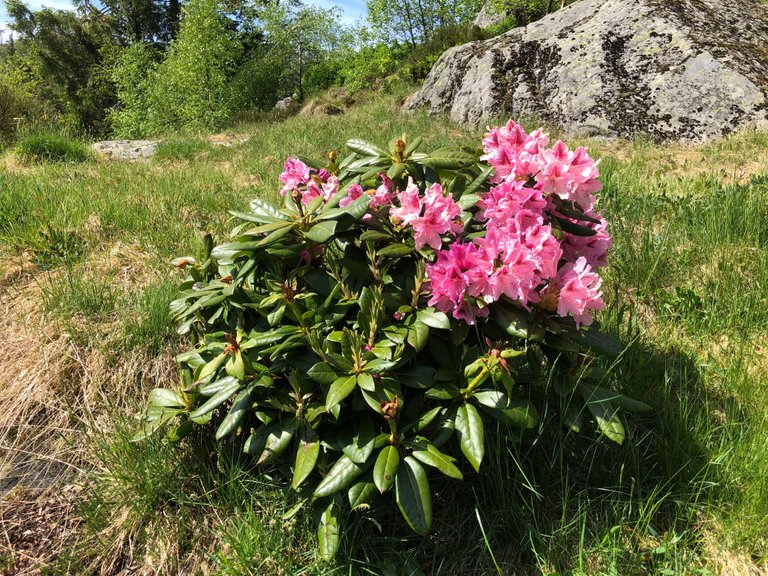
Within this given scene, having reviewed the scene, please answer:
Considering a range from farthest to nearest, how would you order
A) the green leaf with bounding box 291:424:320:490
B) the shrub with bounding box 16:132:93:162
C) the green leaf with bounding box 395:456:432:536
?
the shrub with bounding box 16:132:93:162, the green leaf with bounding box 291:424:320:490, the green leaf with bounding box 395:456:432:536

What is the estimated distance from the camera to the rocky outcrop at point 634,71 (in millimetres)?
6172

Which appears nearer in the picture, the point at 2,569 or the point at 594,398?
the point at 594,398

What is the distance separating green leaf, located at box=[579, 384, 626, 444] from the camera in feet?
5.11

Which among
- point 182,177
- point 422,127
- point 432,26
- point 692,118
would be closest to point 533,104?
point 422,127

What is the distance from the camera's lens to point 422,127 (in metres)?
8.30

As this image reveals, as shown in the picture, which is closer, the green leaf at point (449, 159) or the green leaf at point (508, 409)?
the green leaf at point (508, 409)

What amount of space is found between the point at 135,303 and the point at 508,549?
6.94 ft

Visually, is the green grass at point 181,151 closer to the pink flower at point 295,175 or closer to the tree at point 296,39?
the pink flower at point 295,175

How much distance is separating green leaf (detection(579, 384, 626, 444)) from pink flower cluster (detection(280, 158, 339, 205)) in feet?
3.70

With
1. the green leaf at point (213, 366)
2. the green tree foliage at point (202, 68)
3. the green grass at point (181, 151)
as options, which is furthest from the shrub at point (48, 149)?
the green tree foliage at point (202, 68)

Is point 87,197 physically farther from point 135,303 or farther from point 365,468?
point 365,468

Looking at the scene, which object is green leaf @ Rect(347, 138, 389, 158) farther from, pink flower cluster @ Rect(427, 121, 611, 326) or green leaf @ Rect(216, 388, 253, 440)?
green leaf @ Rect(216, 388, 253, 440)

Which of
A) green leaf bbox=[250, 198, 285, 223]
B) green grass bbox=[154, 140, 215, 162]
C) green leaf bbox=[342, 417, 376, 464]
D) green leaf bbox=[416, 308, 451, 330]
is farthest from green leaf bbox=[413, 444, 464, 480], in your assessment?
green grass bbox=[154, 140, 215, 162]

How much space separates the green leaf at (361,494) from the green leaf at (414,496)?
9 cm
